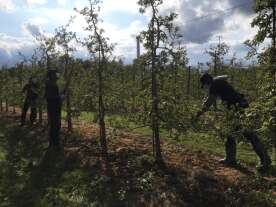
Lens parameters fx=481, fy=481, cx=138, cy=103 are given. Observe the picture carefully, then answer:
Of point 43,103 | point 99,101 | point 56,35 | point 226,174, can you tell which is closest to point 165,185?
point 226,174

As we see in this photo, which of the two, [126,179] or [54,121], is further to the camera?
[54,121]

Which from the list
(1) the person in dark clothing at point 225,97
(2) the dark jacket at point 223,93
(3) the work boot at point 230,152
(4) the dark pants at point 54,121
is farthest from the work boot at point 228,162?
(4) the dark pants at point 54,121

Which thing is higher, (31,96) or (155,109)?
(31,96)

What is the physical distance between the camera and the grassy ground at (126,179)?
10195 millimetres

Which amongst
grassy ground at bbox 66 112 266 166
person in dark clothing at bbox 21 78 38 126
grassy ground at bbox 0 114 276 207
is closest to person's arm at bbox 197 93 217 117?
grassy ground at bbox 66 112 266 166

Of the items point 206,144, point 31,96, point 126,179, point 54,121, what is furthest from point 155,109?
point 31,96

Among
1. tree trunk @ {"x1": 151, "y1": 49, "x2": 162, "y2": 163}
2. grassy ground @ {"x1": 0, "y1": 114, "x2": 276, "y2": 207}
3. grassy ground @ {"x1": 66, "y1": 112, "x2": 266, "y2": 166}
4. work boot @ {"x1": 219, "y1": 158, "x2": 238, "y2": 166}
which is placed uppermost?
tree trunk @ {"x1": 151, "y1": 49, "x2": 162, "y2": 163}

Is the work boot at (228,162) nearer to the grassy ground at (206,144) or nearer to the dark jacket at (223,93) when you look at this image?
the grassy ground at (206,144)

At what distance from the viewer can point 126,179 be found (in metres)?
11.6

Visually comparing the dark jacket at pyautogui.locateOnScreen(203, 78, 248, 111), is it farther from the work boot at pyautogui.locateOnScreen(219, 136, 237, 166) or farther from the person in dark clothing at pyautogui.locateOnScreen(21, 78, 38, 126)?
the person in dark clothing at pyautogui.locateOnScreen(21, 78, 38, 126)

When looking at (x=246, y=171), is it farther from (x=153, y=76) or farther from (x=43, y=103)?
(x=43, y=103)

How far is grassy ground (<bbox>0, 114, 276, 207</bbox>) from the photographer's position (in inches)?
401

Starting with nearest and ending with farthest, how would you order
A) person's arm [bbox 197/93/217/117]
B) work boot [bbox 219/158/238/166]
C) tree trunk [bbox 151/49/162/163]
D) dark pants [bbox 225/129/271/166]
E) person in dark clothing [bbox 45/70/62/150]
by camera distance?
dark pants [bbox 225/129/271/166] → person's arm [bbox 197/93/217/117] → tree trunk [bbox 151/49/162/163] → work boot [bbox 219/158/238/166] → person in dark clothing [bbox 45/70/62/150]

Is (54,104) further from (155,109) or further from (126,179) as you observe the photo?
(126,179)
